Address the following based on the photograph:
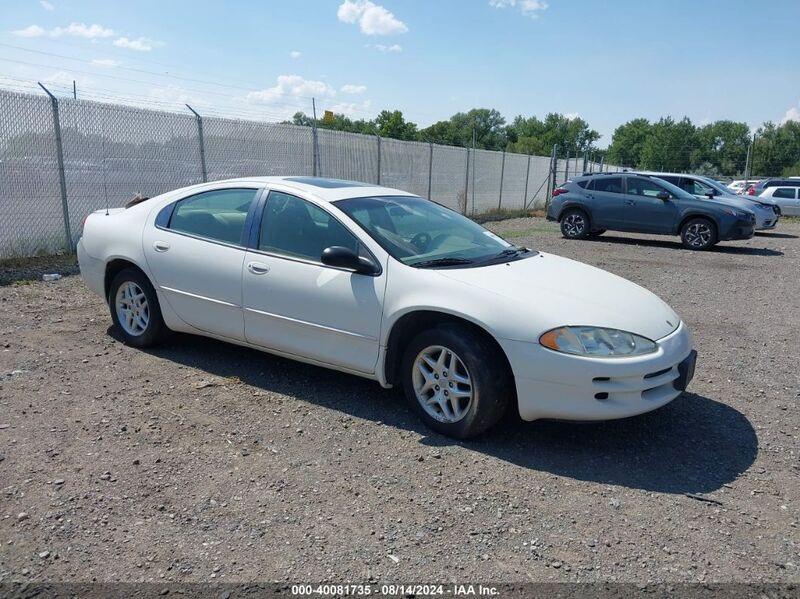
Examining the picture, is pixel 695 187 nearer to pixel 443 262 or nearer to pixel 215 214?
pixel 443 262

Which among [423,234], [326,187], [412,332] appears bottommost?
[412,332]

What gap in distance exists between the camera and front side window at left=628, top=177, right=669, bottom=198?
15234 millimetres

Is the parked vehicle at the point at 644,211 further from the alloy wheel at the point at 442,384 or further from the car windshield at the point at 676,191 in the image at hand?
the alloy wheel at the point at 442,384

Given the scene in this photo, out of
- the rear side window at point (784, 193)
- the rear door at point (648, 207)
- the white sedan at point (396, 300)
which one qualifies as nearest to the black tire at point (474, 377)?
the white sedan at point (396, 300)

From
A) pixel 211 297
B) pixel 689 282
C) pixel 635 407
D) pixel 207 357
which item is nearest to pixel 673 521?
pixel 635 407

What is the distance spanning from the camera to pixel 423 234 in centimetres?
466

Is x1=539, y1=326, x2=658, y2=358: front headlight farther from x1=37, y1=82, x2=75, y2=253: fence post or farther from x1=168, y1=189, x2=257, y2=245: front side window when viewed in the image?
x1=37, y1=82, x2=75, y2=253: fence post

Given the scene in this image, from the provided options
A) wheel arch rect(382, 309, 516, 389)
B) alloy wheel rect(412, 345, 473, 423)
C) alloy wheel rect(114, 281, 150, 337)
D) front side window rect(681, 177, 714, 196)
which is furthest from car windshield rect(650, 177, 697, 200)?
alloy wheel rect(114, 281, 150, 337)

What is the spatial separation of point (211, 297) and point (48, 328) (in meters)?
2.26

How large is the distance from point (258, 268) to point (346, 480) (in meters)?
1.78

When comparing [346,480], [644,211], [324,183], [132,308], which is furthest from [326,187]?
[644,211]

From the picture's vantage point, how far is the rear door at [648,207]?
14969mm

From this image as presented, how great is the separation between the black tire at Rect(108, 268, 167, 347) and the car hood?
2548 mm

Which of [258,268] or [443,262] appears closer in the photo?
[443,262]
